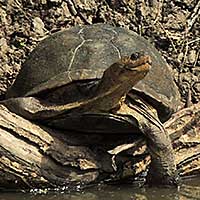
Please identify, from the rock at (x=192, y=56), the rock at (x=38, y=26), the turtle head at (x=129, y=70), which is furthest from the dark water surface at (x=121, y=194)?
the rock at (x=192, y=56)

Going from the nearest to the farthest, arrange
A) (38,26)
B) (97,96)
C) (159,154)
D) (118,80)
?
1. (118,80)
2. (97,96)
3. (159,154)
4. (38,26)

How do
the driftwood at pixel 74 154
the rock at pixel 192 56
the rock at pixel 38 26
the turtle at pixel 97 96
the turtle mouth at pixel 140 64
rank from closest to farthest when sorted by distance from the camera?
the turtle mouth at pixel 140 64 → the driftwood at pixel 74 154 → the turtle at pixel 97 96 → the rock at pixel 38 26 → the rock at pixel 192 56

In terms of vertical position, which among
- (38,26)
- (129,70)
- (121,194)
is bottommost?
(121,194)

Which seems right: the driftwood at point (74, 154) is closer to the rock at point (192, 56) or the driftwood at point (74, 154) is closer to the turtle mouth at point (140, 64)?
the turtle mouth at point (140, 64)

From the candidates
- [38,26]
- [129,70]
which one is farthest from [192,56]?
[129,70]

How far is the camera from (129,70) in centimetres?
289

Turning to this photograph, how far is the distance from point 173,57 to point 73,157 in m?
2.20

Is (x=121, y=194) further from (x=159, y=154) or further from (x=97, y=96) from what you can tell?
(x=97, y=96)

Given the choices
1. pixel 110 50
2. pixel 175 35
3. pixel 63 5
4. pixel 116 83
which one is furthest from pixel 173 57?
pixel 116 83

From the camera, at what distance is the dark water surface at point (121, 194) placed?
2.95m

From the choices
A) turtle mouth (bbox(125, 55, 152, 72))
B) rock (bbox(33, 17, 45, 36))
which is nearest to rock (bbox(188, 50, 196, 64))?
rock (bbox(33, 17, 45, 36))

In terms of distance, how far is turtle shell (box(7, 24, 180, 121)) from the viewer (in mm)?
3205

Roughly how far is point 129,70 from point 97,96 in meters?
0.28

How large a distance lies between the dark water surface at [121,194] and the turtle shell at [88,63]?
0.49m
